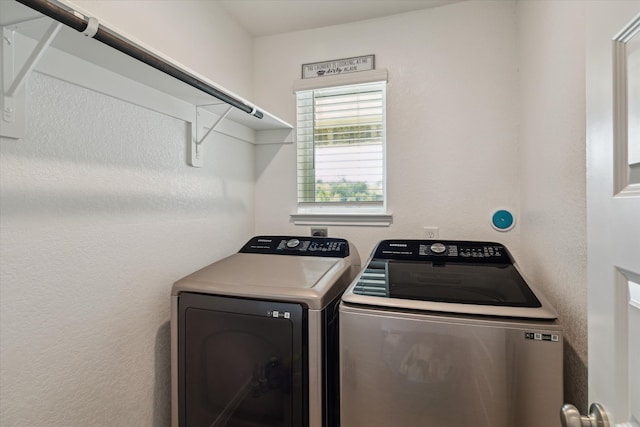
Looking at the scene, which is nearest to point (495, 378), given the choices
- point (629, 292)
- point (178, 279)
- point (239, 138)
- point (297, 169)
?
point (629, 292)

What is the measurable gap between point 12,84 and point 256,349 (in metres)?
1.04

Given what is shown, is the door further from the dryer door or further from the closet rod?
the closet rod

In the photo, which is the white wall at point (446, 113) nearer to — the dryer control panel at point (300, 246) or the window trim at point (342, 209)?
the window trim at point (342, 209)

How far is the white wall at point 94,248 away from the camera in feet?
2.80

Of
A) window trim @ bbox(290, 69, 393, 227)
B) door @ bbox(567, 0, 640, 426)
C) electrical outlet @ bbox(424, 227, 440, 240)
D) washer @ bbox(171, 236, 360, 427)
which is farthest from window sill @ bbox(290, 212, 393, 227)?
door @ bbox(567, 0, 640, 426)

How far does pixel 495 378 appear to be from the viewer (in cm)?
90

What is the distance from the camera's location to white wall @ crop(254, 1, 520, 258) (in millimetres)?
1637

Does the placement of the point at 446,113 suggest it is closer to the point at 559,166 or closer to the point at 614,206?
the point at 559,166

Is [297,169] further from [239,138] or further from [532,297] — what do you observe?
[532,297]

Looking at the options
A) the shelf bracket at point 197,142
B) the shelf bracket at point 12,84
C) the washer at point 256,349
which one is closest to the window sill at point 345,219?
the washer at point 256,349

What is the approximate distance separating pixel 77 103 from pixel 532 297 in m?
1.54

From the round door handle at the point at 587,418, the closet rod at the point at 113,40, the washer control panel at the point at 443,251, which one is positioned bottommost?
the round door handle at the point at 587,418

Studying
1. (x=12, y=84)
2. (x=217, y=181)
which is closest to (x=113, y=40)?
(x=12, y=84)

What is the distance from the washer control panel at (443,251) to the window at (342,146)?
1.19 ft
